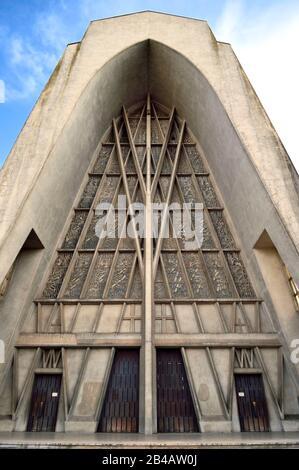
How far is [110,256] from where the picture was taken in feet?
35.7

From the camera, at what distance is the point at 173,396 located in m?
8.89

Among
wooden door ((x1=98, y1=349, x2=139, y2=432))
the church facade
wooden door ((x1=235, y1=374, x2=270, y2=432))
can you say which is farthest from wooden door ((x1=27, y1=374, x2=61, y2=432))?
wooden door ((x1=235, y1=374, x2=270, y2=432))

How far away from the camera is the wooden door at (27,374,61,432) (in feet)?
28.0

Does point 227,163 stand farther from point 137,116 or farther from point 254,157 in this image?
point 137,116

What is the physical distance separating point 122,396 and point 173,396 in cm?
130

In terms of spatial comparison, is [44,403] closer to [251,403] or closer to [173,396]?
[173,396]

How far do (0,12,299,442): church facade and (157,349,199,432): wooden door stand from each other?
3cm

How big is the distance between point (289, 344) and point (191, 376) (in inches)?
104

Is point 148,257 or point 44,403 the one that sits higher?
point 148,257

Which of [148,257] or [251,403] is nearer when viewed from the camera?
[251,403]

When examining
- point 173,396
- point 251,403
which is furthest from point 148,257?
point 251,403

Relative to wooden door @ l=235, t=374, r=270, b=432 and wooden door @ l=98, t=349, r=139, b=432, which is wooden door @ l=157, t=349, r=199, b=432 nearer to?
wooden door @ l=98, t=349, r=139, b=432

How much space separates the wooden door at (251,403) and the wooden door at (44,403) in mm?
4637

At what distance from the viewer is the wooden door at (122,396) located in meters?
8.55
